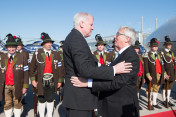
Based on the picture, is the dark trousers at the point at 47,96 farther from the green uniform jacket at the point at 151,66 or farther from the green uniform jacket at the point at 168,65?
the green uniform jacket at the point at 168,65

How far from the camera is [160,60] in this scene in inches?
219

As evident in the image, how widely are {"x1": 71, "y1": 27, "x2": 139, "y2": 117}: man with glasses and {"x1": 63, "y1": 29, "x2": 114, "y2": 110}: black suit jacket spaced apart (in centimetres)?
11

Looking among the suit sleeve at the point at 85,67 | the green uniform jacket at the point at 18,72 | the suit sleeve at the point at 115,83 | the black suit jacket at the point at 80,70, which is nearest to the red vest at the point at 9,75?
the green uniform jacket at the point at 18,72

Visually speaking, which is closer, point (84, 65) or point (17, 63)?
point (84, 65)

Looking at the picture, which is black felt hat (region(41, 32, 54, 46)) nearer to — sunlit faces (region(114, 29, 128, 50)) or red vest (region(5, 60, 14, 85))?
red vest (region(5, 60, 14, 85))

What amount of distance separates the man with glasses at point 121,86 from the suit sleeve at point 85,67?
125mm

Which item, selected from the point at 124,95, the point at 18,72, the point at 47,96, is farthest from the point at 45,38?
the point at 124,95

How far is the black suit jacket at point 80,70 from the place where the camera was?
6.01ft

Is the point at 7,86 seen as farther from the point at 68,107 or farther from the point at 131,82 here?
the point at 131,82

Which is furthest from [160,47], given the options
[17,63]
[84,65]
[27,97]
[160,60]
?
[84,65]

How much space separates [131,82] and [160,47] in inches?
418

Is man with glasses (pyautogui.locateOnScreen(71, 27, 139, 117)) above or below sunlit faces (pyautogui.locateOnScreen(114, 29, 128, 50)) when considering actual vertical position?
below

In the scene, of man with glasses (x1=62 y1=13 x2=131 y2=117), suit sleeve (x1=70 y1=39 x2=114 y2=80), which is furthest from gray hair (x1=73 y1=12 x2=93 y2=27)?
suit sleeve (x1=70 y1=39 x2=114 y2=80)

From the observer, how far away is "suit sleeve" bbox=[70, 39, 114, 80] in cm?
182
